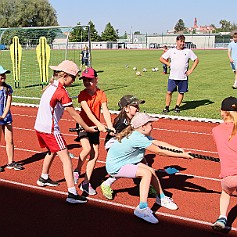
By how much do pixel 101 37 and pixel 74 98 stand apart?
10094 cm

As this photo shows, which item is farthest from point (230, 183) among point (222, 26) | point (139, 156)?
point (222, 26)

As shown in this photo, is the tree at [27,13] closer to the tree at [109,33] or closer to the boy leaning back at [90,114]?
the tree at [109,33]

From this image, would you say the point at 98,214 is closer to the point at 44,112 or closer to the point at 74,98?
the point at 44,112

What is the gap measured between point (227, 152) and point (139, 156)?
1.19 m

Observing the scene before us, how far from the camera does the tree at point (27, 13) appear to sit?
3676 inches

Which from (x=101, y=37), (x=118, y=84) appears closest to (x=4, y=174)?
(x=118, y=84)

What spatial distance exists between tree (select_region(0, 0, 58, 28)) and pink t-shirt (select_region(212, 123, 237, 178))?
92154 mm

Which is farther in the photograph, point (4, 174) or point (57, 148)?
point (4, 174)

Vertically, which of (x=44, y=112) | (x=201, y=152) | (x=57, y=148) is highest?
(x=44, y=112)

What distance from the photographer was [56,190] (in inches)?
233

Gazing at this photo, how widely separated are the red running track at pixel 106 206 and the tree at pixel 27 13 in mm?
89823

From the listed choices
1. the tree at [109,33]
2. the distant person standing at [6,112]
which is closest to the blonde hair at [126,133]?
the distant person standing at [6,112]

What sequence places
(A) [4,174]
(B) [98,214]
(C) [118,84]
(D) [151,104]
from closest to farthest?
1. (B) [98,214]
2. (A) [4,174]
3. (D) [151,104]
4. (C) [118,84]

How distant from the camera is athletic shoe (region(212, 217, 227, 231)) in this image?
15.0 feet
